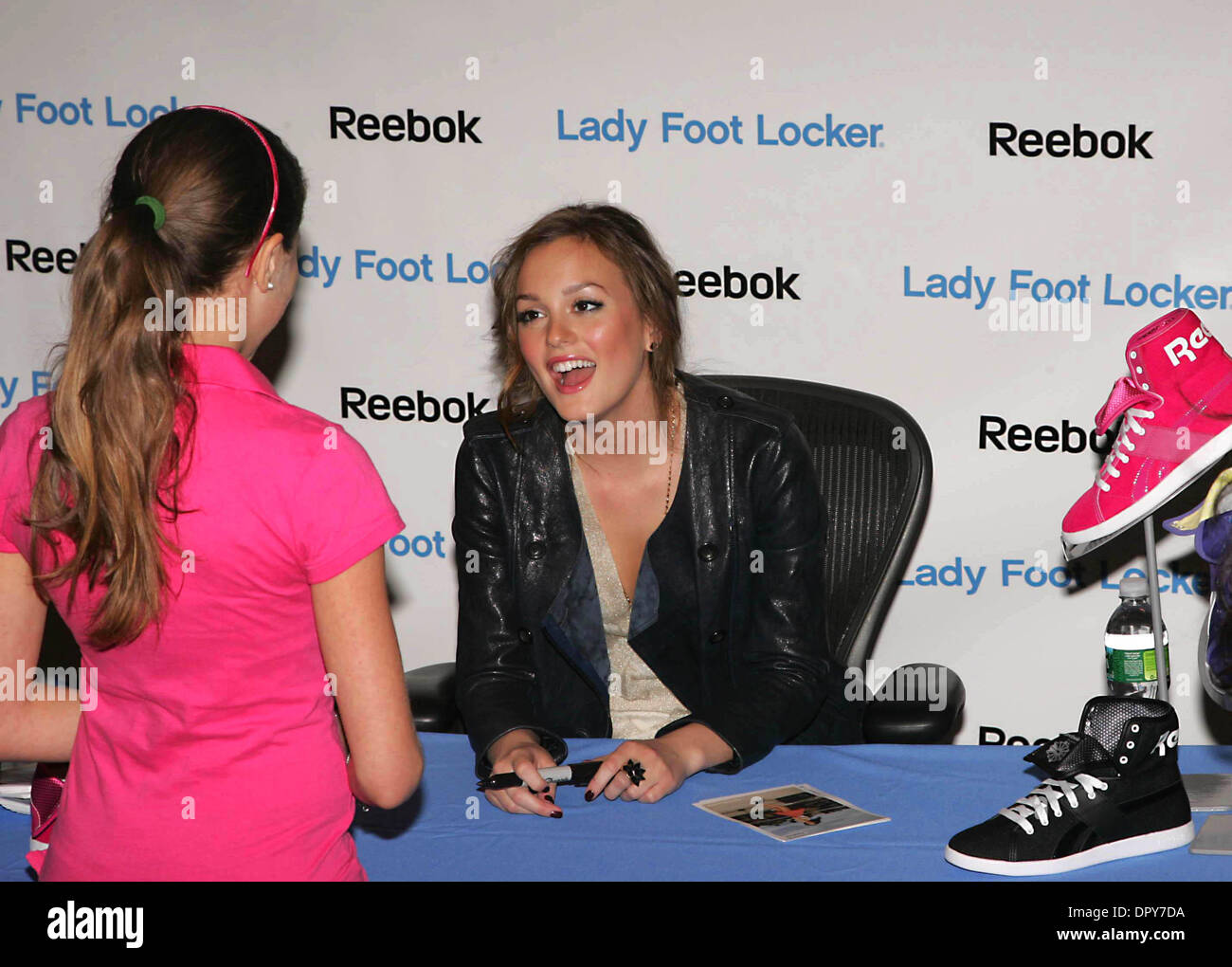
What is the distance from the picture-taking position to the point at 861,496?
2.46 meters

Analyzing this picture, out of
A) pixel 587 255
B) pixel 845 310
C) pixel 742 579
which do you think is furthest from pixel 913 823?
pixel 845 310

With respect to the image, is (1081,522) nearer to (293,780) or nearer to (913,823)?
(913,823)

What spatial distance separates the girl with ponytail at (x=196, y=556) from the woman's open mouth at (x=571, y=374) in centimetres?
92

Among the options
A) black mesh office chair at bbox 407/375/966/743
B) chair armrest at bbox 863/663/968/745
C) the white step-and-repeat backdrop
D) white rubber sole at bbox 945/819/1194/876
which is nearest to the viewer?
white rubber sole at bbox 945/819/1194/876

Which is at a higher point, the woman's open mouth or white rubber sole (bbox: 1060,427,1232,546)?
the woman's open mouth

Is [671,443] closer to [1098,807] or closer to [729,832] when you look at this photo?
[729,832]

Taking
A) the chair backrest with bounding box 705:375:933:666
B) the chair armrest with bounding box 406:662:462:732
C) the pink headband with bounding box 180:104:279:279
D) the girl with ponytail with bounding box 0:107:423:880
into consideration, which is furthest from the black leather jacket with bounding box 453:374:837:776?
the pink headband with bounding box 180:104:279:279

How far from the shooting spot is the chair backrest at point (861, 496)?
242cm

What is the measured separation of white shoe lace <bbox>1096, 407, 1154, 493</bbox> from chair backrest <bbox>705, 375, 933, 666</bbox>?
646mm

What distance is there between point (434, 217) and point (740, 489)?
4.44 feet

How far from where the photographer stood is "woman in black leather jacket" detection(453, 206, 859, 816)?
2.12 m

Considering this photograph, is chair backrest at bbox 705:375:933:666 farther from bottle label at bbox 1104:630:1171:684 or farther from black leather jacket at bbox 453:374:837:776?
bottle label at bbox 1104:630:1171:684

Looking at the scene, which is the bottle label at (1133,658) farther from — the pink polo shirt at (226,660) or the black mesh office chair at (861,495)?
the pink polo shirt at (226,660)

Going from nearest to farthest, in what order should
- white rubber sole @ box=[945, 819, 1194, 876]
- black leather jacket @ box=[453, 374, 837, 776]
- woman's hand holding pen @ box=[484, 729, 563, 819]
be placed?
white rubber sole @ box=[945, 819, 1194, 876] < woman's hand holding pen @ box=[484, 729, 563, 819] < black leather jacket @ box=[453, 374, 837, 776]
